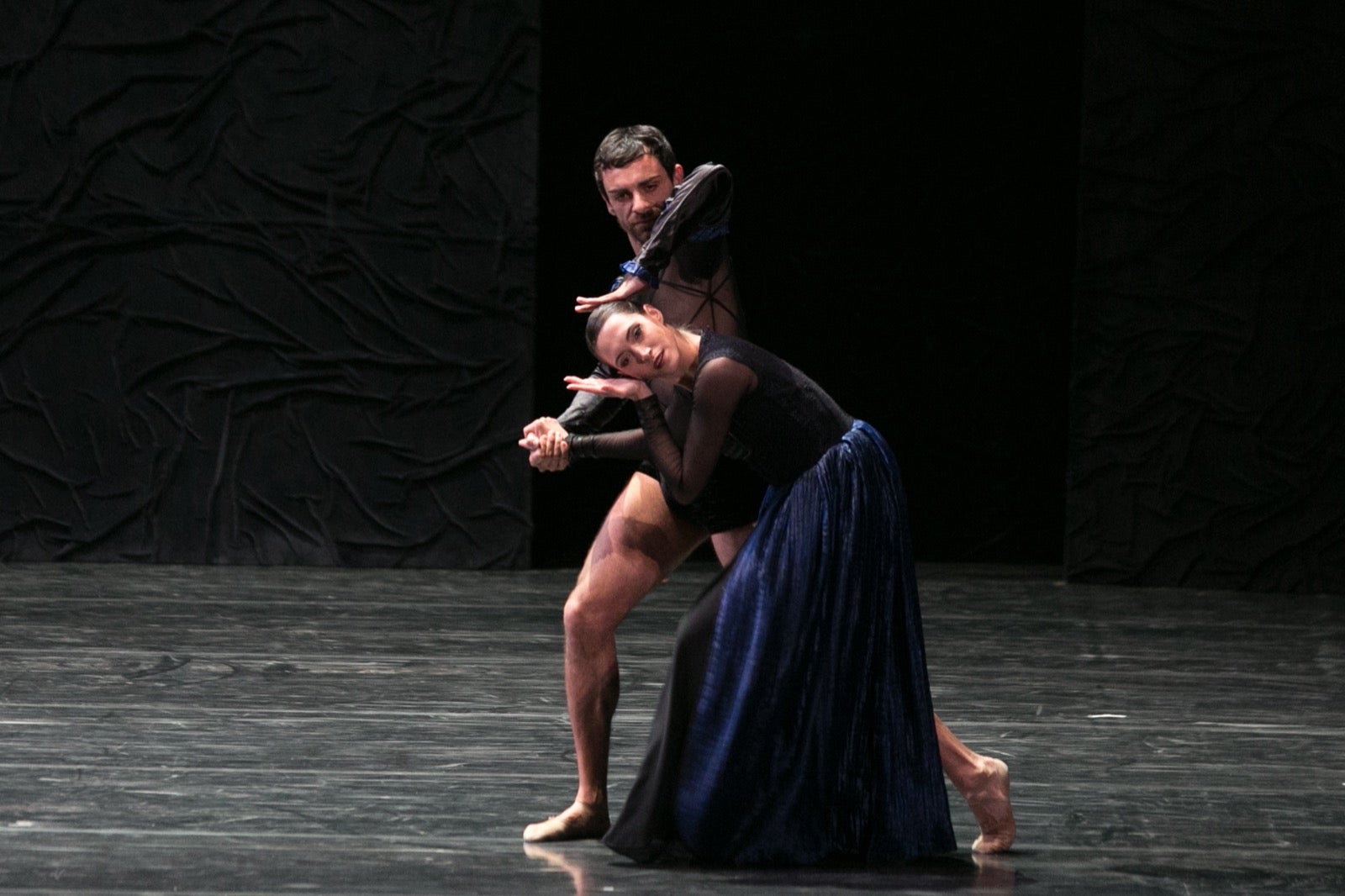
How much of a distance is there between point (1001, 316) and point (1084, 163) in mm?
944

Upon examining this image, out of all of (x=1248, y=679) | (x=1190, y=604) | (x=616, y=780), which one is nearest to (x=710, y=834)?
(x=616, y=780)

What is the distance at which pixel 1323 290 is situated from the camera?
6.17m

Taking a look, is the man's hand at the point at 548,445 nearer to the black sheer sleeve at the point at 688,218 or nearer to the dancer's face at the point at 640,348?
the dancer's face at the point at 640,348

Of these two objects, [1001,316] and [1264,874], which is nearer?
[1264,874]

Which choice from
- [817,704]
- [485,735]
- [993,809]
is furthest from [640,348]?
[485,735]

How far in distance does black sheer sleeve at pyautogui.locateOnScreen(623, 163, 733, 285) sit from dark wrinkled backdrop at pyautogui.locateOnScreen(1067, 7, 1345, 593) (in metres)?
3.61

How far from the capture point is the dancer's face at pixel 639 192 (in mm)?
2949

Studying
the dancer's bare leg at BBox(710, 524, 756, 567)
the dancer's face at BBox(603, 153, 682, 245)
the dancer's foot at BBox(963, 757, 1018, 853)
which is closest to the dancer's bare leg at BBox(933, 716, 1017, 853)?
the dancer's foot at BBox(963, 757, 1018, 853)

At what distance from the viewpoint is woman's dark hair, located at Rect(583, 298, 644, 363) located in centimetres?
266

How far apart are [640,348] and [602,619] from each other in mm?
463

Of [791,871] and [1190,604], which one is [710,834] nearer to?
[791,871]

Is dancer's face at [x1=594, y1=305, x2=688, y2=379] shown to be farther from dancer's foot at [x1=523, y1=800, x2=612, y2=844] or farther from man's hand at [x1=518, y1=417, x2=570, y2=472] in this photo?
dancer's foot at [x1=523, y1=800, x2=612, y2=844]

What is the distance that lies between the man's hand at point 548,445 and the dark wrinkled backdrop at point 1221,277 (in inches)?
154

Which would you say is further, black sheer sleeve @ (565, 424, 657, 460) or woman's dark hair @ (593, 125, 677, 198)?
woman's dark hair @ (593, 125, 677, 198)
